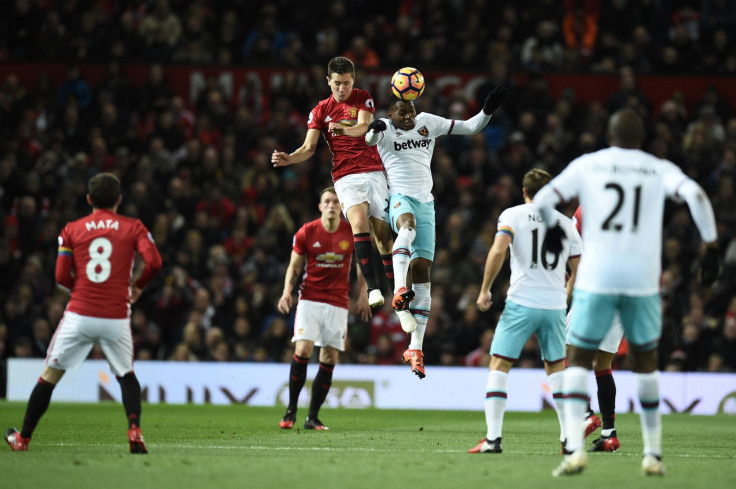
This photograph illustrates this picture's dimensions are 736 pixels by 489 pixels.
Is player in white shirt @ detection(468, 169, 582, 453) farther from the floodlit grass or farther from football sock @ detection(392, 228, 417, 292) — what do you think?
football sock @ detection(392, 228, 417, 292)

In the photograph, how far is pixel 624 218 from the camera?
25.3 feet

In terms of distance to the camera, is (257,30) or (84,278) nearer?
(84,278)

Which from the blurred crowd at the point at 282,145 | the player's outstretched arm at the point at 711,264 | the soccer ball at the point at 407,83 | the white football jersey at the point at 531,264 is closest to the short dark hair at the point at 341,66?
the soccer ball at the point at 407,83

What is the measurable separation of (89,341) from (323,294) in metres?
4.50

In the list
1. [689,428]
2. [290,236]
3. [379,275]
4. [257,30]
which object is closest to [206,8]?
[257,30]

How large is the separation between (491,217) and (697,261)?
384 centimetres

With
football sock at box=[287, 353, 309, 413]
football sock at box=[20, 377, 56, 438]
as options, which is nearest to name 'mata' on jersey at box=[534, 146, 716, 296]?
football sock at box=[20, 377, 56, 438]

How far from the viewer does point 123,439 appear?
36.3 ft

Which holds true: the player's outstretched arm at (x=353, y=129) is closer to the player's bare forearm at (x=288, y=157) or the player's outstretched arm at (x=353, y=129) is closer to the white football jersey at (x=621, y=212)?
the player's bare forearm at (x=288, y=157)

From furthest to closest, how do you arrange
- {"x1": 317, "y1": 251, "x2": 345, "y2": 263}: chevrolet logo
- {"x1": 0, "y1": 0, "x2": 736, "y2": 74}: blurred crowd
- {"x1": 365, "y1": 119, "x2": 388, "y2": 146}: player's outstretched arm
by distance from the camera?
{"x1": 0, "y1": 0, "x2": 736, "y2": 74}: blurred crowd < {"x1": 317, "y1": 251, "x2": 345, "y2": 263}: chevrolet logo < {"x1": 365, "y1": 119, "x2": 388, "y2": 146}: player's outstretched arm

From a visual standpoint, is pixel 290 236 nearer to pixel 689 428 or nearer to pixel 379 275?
pixel 379 275

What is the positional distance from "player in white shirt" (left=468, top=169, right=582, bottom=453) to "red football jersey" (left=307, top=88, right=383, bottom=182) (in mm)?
3072

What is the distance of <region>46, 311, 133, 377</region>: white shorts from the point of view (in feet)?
29.3

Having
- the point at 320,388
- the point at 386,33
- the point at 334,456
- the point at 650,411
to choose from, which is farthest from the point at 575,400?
the point at 386,33
